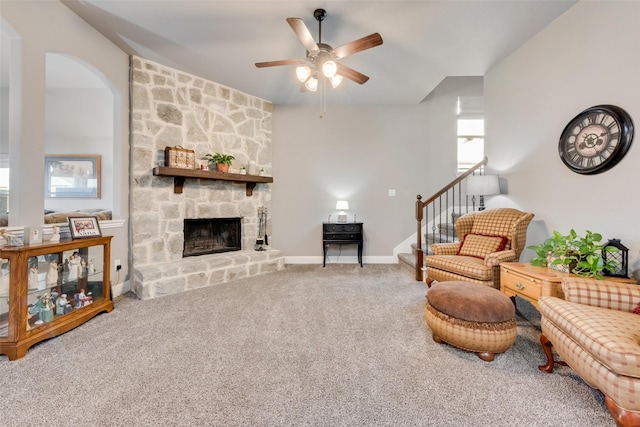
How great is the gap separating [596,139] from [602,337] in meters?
1.92

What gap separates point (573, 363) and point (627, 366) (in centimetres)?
32

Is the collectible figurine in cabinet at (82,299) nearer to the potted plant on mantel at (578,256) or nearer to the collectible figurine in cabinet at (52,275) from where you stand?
the collectible figurine in cabinet at (52,275)

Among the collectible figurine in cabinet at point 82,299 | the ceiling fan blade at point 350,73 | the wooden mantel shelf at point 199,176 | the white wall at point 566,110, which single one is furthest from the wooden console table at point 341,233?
the collectible figurine in cabinet at point 82,299

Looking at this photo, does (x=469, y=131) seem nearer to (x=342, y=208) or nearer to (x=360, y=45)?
(x=342, y=208)

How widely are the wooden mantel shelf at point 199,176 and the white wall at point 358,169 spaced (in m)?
0.54

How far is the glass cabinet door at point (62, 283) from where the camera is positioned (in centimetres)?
208

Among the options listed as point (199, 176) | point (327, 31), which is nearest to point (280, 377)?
point (199, 176)

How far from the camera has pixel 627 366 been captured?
1.14 m

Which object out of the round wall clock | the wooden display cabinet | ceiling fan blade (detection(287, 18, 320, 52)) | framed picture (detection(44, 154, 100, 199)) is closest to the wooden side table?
the round wall clock

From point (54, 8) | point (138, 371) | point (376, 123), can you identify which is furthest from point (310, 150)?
point (138, 371)

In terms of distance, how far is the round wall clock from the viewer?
2.08 metres

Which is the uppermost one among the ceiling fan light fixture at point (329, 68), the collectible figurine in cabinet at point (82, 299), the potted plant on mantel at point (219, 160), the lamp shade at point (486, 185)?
the ceiling fan light fixture at point (329, 68)

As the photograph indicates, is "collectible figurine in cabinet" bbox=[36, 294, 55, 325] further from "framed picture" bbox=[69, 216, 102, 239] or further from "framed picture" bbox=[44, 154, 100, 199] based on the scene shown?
"framed picture" bbox=[44, 154, 100, 199]

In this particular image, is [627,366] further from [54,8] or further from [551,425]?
[54,8]
